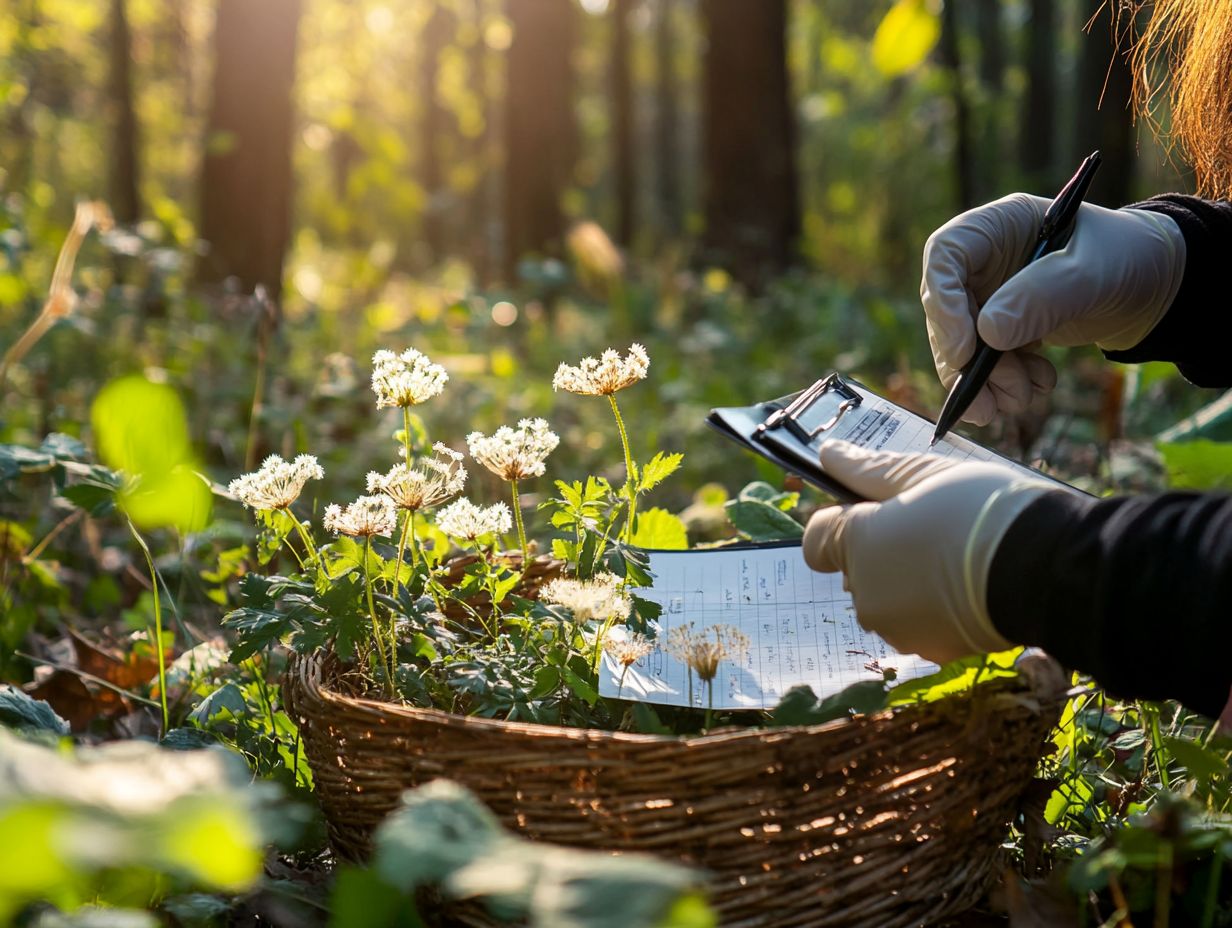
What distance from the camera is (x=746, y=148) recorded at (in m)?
6.66

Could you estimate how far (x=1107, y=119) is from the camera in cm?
641

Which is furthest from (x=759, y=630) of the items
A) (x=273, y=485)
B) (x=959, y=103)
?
(x=959, y=103)

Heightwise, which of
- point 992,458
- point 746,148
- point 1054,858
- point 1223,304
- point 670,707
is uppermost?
point 746,148

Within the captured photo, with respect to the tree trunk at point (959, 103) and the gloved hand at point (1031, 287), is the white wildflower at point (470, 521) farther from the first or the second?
the tree trunk at point (959, 103)

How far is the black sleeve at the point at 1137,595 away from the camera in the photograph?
0.90m

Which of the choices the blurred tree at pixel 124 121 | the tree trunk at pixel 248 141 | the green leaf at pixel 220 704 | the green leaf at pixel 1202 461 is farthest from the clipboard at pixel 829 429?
the blurred tree at pixel 124 121

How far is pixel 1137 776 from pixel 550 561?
0.78 metres

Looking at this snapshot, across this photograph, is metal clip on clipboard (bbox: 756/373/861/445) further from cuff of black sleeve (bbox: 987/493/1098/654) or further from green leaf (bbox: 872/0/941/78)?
green leaf (bbox: 872/0/941/78)

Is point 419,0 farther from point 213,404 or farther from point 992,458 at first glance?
point 992,458

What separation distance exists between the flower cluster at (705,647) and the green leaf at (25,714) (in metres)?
0.65

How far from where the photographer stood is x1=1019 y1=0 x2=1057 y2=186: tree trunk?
31.6 ft

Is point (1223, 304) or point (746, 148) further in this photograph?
point (746, 148)

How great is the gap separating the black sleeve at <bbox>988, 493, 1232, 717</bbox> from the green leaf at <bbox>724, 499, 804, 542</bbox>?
544 mm

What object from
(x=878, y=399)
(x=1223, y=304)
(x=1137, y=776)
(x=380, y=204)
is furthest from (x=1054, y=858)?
(x=380, y=204)
